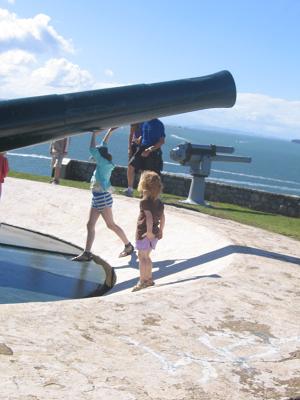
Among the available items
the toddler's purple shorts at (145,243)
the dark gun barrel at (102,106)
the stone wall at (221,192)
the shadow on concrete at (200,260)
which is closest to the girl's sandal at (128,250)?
the shadow on concrete at (200,260)

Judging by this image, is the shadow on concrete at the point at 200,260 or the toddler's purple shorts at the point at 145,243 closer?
the toddler's purple shorts at the point at 145,243

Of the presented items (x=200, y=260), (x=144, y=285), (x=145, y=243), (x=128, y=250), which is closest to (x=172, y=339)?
(x=144, y=285)

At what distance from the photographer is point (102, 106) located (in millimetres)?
6668

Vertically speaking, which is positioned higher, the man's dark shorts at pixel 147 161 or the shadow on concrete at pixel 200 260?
the man's dark shorts at pixel 147 161

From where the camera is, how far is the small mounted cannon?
1179 centimetres

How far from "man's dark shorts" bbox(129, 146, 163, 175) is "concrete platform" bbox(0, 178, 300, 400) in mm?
3056

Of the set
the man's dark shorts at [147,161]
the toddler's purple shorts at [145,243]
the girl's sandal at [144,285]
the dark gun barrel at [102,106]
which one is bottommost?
the girl's sandal at [144,285]

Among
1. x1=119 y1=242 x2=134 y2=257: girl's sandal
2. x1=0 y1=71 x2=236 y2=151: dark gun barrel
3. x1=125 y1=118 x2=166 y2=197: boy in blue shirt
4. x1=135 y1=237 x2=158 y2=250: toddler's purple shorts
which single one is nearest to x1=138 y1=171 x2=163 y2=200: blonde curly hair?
x1=135 y1=237 x2=158 y2=250: toddler's purple shorts

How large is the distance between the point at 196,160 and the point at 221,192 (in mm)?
2246

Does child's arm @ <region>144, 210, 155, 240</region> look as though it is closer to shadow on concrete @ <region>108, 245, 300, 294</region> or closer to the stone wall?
shadow on concrete @ <region>108, 245, 300, 294</region>

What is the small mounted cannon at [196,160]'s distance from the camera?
1179 cm

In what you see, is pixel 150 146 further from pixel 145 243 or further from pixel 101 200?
pixel 145 243

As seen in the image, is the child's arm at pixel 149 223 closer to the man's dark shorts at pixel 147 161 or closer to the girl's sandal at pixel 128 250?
the girl's sandal at pixel 128 250

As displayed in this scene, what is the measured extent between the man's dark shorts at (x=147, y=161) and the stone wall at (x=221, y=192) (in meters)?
4.74
